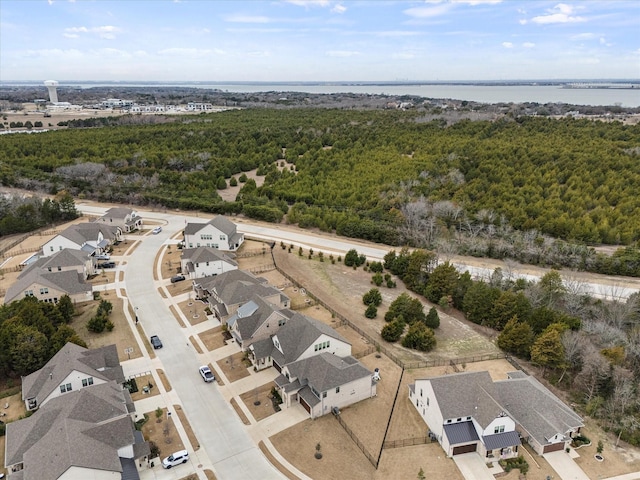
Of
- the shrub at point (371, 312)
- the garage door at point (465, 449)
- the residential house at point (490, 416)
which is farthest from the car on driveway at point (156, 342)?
the garage door at point (465, 449)

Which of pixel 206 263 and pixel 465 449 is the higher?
pixel 206 263

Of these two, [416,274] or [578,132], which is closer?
[416,274]

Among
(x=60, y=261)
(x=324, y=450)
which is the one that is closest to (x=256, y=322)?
(x=324, y=450)

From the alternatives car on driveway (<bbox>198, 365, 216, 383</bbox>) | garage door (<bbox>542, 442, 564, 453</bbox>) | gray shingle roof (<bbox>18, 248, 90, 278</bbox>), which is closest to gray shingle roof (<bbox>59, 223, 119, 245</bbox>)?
gray shingle roof (<bbox>18, 248, 90, 278</bbox>)

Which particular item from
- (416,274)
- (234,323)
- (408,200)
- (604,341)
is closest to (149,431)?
(234,323)

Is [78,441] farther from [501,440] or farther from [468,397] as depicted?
[501,440]

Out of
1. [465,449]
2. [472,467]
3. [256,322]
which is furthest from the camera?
[256,322]

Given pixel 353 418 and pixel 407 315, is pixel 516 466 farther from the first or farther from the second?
pixel 407 315
